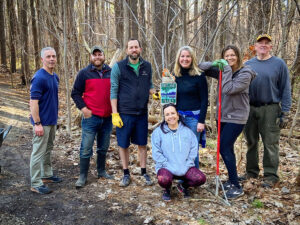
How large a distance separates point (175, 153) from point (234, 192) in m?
1.02

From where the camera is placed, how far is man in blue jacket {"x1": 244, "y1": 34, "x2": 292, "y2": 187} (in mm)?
4109

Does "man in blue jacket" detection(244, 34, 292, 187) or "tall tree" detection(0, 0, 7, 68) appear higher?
"tall tree" detection(0, 0, 7, 68)

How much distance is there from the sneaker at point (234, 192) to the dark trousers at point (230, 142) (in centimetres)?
8

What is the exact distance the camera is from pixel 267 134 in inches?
168

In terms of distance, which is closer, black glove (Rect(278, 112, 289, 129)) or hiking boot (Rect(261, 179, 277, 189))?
black glove (Rect(278, 112, 289, 129))

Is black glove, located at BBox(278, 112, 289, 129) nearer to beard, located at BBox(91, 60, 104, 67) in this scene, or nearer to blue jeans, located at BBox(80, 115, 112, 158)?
blue jeans, located at BBox(80, 115, 112, 158)

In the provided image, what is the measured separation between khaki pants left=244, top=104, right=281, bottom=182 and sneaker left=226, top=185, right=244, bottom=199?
0.79 m

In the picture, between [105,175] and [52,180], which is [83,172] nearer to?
[105,175]

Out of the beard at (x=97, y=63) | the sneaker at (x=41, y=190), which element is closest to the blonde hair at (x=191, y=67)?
the beard at (x=97, y=63)

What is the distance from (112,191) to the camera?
4.21 m

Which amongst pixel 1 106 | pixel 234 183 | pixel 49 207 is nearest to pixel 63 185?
pixel 49 207

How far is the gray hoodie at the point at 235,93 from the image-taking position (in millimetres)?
3602

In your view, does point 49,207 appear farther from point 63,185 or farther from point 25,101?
point 25,101

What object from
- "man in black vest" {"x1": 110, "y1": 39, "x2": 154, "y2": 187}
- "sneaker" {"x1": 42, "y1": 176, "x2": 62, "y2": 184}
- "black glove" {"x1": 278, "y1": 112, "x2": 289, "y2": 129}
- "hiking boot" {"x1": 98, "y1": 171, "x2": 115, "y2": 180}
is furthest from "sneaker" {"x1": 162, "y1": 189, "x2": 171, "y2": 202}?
"black glove" {"x1": 278, "y1": 112, "x2": 289, "y2": 129}
